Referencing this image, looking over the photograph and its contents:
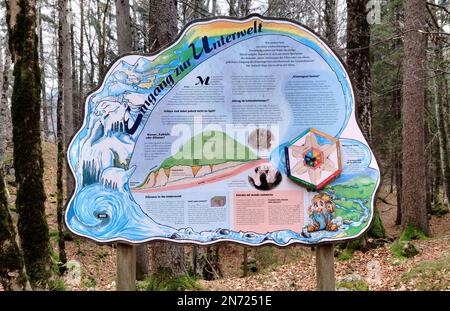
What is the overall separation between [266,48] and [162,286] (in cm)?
399

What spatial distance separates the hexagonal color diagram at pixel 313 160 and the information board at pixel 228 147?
0.01 meters

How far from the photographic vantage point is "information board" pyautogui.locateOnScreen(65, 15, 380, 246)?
4.27 metres

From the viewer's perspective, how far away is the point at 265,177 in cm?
429

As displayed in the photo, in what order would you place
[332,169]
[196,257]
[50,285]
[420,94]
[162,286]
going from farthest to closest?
1. [196,257]
2. [420,94]
3. [162,286]
4. [50,285]
5. [332,169]

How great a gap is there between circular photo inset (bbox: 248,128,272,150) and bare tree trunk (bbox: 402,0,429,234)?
22.6ft

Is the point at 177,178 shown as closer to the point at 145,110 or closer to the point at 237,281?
the point at 145,110

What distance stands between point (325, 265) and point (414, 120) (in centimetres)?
688

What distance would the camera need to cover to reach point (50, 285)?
516 centimetres

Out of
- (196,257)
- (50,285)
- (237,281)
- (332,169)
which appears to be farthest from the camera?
(196,257)

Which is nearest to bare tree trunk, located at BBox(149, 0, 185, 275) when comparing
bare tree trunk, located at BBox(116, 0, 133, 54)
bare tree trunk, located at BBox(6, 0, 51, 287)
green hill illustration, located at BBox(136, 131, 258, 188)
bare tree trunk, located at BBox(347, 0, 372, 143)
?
bare tree trunk, located at BBox(6, 0, 51, 287)

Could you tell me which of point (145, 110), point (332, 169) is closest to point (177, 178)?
point (145, 110)

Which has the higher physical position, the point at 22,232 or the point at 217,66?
the point at 217,66

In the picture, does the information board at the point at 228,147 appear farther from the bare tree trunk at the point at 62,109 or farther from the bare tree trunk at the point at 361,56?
the bare tree trunk at the point at 361,56

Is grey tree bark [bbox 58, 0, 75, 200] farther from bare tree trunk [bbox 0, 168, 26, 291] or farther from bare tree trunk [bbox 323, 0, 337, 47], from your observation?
bare tree trunk [bbox 323, 0, 337, 47]
